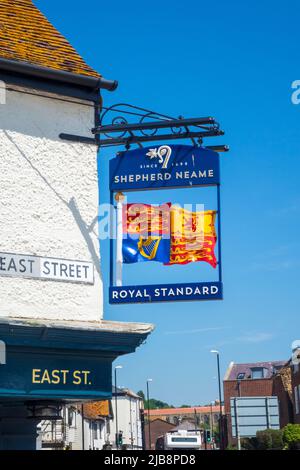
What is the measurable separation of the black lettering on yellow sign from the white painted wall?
72 cm

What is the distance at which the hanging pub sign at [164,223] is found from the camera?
32.2 feet

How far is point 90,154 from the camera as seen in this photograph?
10875mm

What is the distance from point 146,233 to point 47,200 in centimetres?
147

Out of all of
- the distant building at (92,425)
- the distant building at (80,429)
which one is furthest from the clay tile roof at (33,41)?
the distant building at (80,429)

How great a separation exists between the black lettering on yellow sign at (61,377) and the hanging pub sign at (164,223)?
3.69 feet

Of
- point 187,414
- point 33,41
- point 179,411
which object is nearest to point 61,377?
point 33,41

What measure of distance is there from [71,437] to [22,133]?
54.0m

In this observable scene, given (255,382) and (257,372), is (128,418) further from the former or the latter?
(255,382)

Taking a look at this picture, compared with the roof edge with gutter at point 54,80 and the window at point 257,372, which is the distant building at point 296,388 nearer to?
the window at point 257,372

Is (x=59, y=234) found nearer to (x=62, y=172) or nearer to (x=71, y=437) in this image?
(x=62, y=172)

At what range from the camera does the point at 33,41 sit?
11.5 metres

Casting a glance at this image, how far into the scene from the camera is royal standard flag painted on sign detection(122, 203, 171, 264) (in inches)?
394

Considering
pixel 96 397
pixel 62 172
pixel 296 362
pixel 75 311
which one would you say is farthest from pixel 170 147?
pixel 296 362

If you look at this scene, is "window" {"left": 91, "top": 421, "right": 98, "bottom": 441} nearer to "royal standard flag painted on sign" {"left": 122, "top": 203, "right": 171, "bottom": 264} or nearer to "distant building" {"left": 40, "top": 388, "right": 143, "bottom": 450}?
"distant building" {"left": 40, "top": 388, "right": 143, "bottom": 450}
